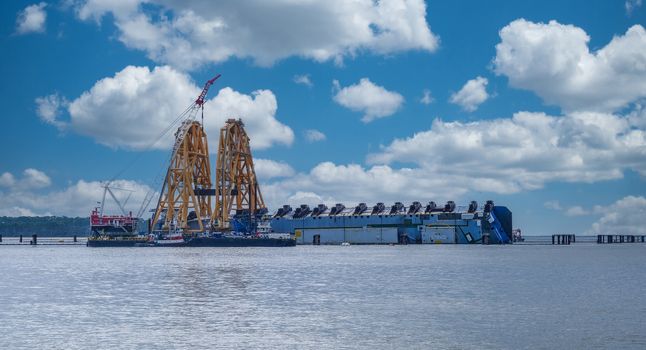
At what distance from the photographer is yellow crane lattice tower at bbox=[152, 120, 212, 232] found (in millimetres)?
176625

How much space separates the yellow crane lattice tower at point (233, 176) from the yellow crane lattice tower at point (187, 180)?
581 centimetres

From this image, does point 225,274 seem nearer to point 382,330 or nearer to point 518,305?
point 518,305

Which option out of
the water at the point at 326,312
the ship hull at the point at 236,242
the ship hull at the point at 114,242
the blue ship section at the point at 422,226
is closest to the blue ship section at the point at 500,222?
the blue ship section at the point at 422,226

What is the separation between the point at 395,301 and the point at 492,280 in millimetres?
19670

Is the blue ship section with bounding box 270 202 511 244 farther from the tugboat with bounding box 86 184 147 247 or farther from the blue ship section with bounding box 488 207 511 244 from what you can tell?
the tugboat with bounding box 86 184 147 247

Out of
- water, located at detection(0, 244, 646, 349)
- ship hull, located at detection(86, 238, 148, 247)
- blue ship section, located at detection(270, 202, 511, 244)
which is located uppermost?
blue ship section, located at detection(270, 202, 511, 244)

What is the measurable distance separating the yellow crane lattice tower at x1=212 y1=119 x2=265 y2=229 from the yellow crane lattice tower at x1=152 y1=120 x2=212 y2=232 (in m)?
5.81

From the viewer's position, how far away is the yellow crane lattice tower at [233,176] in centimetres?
17625

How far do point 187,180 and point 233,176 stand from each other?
11.5 meters

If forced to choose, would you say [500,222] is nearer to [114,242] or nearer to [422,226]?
[422,226]

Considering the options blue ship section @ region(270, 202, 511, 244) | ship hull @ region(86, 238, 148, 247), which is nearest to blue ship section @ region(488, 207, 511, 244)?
blue ship section @ region(270, 202, 511, 244)

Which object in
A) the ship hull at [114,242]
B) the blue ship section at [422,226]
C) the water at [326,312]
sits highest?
the blue ship section at [422,226]

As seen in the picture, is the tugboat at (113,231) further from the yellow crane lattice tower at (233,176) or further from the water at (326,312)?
the water at (326,312)

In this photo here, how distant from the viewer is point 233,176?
7126 inches
